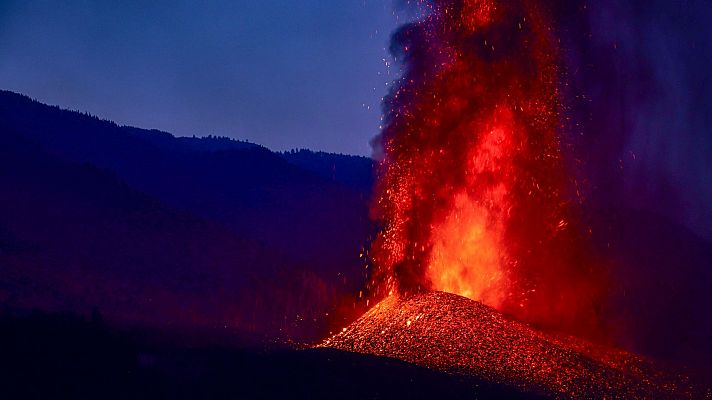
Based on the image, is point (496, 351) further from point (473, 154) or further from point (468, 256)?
point (473, 154)

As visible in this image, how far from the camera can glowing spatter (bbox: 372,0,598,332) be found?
61.0 ft

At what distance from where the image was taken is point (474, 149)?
1880cm

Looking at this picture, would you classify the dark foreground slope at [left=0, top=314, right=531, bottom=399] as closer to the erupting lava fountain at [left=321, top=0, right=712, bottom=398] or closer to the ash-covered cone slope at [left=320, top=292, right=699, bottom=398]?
the ash-covered cone slope at [left=320, top=292, right=699, bottom=398]

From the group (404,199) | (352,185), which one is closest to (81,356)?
(404,199)

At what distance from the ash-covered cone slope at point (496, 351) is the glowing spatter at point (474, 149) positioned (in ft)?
8.81

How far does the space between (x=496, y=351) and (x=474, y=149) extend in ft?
23.7

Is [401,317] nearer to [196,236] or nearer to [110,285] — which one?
[110,285]

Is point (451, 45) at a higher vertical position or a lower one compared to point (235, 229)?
higher

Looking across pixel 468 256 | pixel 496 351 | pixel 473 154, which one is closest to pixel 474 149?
pixel 473 154

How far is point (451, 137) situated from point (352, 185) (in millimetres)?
50135

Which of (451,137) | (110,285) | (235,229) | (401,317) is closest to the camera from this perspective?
(401,317)

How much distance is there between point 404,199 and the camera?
1939cm

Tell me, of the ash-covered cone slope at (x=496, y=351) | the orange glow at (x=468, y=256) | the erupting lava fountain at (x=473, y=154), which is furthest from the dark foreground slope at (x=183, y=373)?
the orange glow at (x=468, y=256)

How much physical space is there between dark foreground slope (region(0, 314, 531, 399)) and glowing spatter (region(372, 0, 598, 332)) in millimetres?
7226
